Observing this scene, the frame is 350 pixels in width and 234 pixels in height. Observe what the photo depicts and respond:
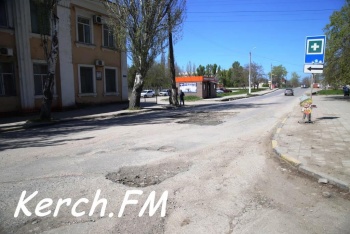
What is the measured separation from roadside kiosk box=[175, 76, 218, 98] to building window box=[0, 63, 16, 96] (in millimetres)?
30530

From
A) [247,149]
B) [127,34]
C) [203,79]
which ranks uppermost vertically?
[127,34]

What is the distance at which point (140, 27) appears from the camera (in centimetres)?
2105

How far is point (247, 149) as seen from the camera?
7.78 m

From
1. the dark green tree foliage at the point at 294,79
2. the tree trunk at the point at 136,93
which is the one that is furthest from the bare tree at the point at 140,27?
the dark green tree foliage at the point at 294,79

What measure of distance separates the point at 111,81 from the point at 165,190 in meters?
21.8

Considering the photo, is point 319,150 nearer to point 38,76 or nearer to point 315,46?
point 315,46

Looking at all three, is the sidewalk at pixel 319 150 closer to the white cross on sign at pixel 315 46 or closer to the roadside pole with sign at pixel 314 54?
the roadside pole with sign at pixel 314 54

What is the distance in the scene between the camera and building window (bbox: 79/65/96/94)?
2186cm

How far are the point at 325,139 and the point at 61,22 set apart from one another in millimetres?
18140

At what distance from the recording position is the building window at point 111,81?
969 inches

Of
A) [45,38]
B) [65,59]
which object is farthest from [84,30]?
[45,38]

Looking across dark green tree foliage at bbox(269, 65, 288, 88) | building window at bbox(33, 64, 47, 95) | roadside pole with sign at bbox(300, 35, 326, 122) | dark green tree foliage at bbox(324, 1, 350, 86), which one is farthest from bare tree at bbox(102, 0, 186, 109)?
dark green tree foliage at bbox(269, 65, 288, 88)

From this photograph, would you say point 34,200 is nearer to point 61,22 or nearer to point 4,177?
point 4,177

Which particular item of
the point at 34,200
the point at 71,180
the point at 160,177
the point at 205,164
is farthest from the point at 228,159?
the point at 34,200
